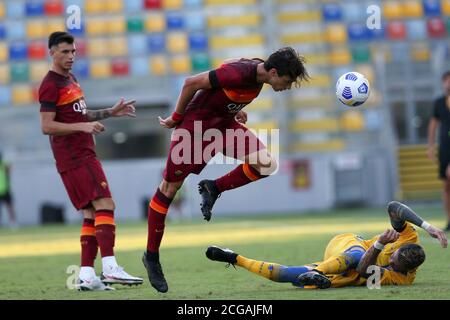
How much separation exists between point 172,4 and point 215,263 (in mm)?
14070

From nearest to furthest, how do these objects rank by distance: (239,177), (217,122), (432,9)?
(217,122)
(239,177)
(432,9)

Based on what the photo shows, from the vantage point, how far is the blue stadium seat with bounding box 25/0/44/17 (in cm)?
2339

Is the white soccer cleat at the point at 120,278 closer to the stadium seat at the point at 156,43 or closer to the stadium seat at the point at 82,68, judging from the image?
the stadium seat at the point at 82,68

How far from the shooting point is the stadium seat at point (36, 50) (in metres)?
23.5

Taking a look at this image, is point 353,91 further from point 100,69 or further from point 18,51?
point 18,51

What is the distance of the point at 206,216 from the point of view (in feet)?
26.8

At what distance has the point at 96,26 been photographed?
23.5m

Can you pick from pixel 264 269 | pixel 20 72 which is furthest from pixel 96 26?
pixel 264 269

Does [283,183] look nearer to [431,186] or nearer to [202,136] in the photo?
[431,186]

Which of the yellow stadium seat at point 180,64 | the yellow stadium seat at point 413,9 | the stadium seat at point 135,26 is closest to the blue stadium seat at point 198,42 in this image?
the yellow stadium seat at point 180,64

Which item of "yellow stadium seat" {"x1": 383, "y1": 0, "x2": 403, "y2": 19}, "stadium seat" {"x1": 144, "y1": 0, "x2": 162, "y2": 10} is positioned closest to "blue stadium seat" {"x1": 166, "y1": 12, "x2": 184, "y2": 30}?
"stadium seat" {"x1": 144, "y1": 0, "x2": 162, "y2": 10}

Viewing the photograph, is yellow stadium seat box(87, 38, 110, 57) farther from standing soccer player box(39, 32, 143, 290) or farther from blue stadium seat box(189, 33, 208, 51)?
standing soccer player box(39, 32, 143, 290)
